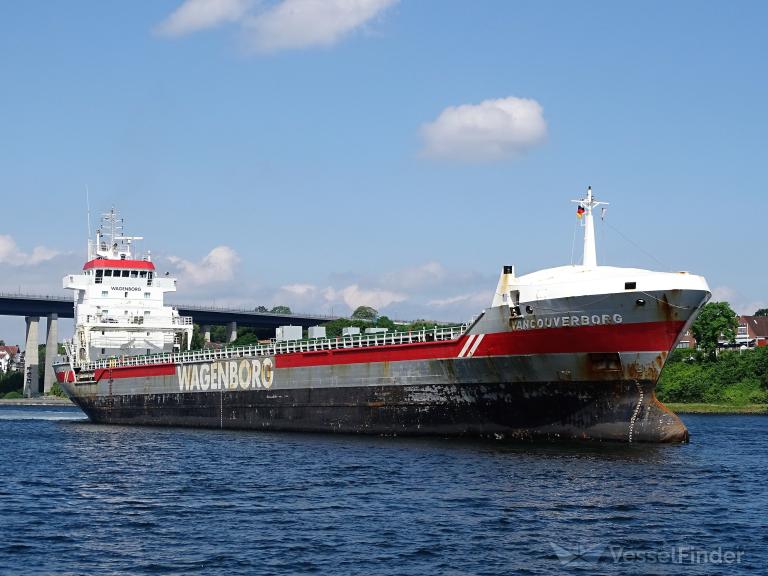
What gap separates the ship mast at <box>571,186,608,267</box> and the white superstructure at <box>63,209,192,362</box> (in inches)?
1481

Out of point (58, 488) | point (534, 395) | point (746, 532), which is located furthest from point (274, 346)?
point (746, 532)

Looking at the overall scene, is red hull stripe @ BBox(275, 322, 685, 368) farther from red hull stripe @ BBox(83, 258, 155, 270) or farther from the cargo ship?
red hull stripe @ BBox(83, 258, 155, 270)

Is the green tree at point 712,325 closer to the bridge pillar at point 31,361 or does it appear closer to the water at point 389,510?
the water at point 389,510

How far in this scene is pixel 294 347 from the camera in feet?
173

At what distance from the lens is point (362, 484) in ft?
102

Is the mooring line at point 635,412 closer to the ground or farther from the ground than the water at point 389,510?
farther from the ground

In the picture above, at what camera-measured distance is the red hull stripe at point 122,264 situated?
72438 mm

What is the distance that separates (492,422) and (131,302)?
125 ft

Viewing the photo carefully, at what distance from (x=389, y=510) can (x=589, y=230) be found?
67.1ft

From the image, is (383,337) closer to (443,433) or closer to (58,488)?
(443,433)

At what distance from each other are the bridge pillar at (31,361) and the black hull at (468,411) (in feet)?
307

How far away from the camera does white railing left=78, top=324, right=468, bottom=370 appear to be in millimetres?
45812

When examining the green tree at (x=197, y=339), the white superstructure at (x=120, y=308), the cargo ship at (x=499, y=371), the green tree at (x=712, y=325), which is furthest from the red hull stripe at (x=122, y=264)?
the green tree at (x=712, y=325)

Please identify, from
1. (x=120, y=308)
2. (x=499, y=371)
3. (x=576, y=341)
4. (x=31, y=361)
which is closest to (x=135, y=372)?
(x=120, y=308)
